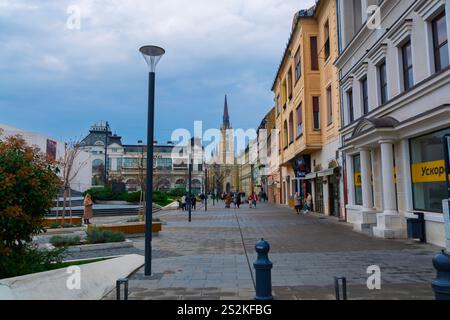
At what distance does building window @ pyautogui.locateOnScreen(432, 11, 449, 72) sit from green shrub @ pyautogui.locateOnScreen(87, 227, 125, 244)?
1109cm

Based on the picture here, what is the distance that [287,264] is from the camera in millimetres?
9352

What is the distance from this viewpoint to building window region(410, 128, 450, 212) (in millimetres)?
11484

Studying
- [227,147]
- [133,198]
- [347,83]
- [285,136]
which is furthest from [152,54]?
[227,147]

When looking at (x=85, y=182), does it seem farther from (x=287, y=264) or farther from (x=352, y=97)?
(x=287, y=264)

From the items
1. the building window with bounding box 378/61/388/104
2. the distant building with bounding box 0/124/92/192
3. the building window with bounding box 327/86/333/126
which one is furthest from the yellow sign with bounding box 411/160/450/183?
the distant building with bounding box 0/124/92/192

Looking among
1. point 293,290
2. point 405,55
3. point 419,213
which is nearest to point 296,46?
point 405,55

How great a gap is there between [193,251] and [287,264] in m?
3.39

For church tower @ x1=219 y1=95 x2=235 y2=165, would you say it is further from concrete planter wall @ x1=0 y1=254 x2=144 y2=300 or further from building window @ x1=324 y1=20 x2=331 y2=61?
concrete planter wall @ x1=0 y1=254 x2=144 y2=300

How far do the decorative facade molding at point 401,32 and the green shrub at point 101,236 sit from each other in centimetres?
1158

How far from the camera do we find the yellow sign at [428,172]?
11.4 meters

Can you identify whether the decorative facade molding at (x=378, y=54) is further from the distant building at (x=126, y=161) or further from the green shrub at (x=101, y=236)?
the distant building at (x=126, y=161)

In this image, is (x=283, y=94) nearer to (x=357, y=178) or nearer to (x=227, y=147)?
(x=357, y=178)

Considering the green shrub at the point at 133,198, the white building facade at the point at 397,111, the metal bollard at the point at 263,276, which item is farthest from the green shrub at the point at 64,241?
the green shrub at the point at 133,198
